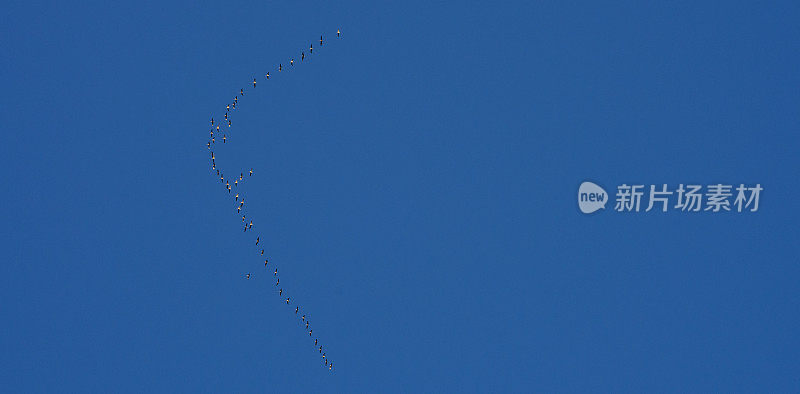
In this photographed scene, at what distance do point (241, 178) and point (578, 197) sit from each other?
0.77m

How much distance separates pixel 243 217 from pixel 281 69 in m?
0.35

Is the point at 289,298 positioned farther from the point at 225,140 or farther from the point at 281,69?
the point at 281,69

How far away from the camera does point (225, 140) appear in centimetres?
138

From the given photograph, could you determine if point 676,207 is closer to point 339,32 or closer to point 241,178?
point 339,32

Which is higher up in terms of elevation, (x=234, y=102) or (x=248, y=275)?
(x=234, y=102)

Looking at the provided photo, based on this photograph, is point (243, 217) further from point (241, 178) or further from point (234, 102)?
point (234, 102)

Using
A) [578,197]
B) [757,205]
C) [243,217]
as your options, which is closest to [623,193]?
[578,197]

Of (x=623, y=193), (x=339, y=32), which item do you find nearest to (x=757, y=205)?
(x=623, y=193)

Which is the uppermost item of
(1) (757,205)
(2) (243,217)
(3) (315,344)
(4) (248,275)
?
(2) (243,217)

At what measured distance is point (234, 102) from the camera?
1.37 meters

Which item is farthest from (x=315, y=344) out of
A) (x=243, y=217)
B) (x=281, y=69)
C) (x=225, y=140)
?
(x=281, y=69)

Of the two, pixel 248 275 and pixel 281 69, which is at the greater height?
pixel 281 69

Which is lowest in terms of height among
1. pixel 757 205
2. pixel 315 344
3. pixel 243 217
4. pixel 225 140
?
pixel 757 205

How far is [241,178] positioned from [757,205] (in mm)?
1180
